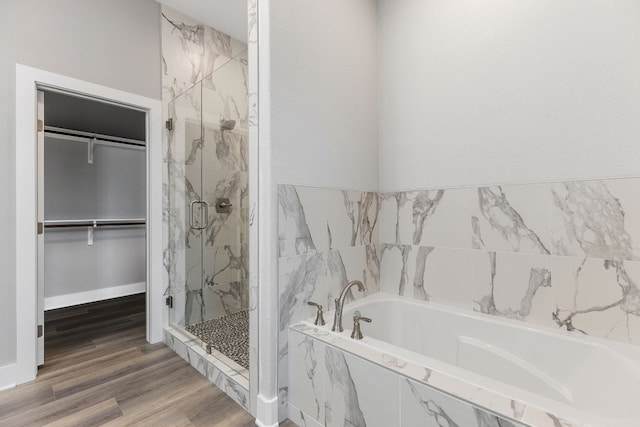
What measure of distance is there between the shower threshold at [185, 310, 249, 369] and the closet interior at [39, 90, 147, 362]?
1.46 meters

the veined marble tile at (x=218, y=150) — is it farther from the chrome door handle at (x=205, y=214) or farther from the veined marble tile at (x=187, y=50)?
the veined marble tile at (x=187, y=50)

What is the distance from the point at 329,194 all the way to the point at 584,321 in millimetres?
1403

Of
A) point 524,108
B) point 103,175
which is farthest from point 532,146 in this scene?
point 103,175

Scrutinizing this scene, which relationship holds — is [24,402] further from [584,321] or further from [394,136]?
[584,321]

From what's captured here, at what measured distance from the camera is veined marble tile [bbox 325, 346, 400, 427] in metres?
1.09

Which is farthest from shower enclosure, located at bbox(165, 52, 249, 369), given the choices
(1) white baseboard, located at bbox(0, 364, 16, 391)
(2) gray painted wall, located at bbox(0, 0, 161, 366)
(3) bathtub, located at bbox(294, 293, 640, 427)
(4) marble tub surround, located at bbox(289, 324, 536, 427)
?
(3) bathtub, located at bbox(294, 293, 640, 427)

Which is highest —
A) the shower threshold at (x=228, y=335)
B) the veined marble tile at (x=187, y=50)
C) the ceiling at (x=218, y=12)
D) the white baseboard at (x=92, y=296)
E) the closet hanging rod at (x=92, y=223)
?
the ceiling at (x=218, y=12)

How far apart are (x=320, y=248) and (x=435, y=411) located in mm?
957

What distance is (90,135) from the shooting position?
12.0ft

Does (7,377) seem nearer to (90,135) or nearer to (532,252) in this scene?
(90,135)

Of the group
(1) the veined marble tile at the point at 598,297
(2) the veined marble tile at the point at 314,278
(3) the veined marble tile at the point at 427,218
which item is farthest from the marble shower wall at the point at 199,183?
(1) the veined marble tile at the point at 598,297

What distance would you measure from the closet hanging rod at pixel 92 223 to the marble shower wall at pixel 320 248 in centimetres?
228

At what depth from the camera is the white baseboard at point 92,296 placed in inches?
130

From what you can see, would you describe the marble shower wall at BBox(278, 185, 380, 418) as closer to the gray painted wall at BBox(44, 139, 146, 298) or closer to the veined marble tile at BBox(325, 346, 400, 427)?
the veined marble tile at BBox(325, 346, 400, 427)
